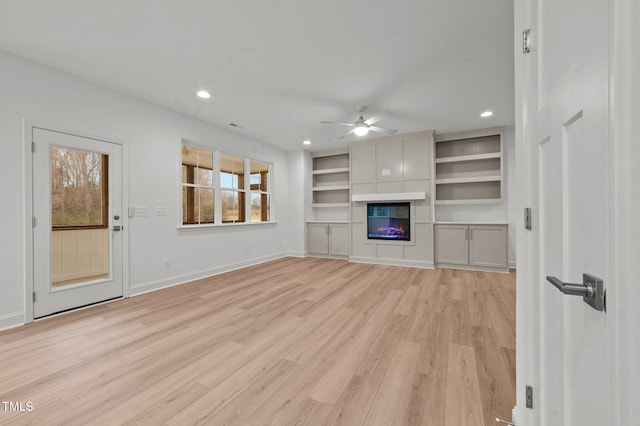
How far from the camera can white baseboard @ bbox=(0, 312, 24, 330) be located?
8.30ft

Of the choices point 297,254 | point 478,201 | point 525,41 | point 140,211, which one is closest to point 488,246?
point 478,201

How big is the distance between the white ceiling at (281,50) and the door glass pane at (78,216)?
102cm

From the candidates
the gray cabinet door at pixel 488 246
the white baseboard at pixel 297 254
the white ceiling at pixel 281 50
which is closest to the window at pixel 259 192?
the white baseboard at pixel 297 254

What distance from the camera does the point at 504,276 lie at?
4453 mm

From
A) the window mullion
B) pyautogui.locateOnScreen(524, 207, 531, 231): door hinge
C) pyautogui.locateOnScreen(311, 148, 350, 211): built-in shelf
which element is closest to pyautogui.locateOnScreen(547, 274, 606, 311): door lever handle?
pyautogui.locateOnScreen(524, 207, 531, 231): door hinge

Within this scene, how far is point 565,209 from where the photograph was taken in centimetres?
83

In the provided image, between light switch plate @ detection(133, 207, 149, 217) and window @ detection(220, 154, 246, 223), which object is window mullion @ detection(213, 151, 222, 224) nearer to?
window @ detection(220, 154, 246, 223)

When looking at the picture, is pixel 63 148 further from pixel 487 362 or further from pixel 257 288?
pixel 487 362

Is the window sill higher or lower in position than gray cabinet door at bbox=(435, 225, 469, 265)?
higher

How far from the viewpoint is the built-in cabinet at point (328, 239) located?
6.23 m

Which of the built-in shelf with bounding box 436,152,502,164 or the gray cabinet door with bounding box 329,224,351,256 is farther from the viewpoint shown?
the gray cabinet door with bounding box 329,224,351,256

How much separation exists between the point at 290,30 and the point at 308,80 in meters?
0.87

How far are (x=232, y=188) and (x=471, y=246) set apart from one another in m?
4.73

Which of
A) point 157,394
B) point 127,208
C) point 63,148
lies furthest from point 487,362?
point 63,148
